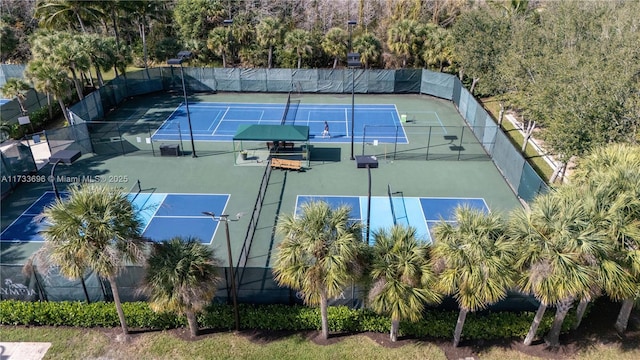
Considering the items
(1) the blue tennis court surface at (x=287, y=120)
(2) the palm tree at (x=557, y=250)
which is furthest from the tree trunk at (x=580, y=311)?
(1) the blue tennis court surface at (x=287, y=120)

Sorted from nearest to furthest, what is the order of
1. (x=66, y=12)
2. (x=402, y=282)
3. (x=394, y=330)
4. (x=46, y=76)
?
(x=402, y=282) → (x=394, y=330) → (x=46, y=76) → (x=66, y=12)

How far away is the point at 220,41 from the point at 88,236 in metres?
33.7

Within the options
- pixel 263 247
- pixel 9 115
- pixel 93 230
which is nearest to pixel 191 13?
pixel 9 115

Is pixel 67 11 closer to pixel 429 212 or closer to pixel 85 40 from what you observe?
pixel 85 40

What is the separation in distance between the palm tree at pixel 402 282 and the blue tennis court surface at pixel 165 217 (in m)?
8.82

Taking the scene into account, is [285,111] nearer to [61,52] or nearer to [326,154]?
[326,154]

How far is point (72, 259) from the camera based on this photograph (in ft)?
36.0

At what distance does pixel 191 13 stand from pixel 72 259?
126ft

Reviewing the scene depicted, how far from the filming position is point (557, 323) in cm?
1255

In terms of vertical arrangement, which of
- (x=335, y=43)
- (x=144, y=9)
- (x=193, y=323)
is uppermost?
(x=144, y=9)

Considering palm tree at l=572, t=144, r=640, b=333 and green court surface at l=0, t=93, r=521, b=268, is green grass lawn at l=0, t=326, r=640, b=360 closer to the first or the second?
palm tree at l=572, t=144, r=640, b=333

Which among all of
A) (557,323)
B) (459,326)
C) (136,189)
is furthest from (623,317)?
(136,189)

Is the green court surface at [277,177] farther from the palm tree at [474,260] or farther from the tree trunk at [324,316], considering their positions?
the palm tree at [474,260]

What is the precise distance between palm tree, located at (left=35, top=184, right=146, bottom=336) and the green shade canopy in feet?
43.2
